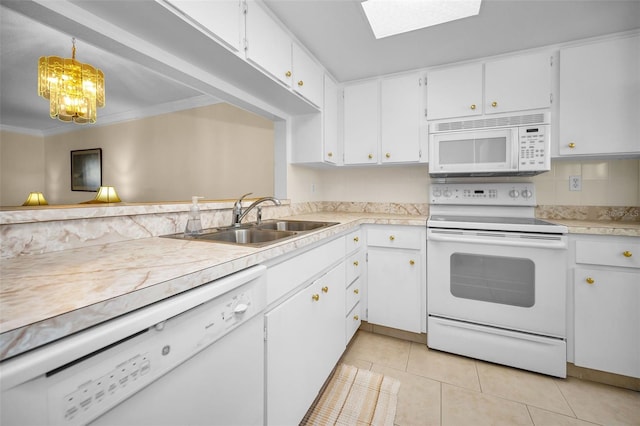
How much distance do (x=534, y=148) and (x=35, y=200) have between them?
2.90m

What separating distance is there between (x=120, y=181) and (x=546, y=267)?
3.53m

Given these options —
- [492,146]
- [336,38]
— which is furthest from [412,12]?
[492,146]

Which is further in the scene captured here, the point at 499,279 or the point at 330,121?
the point at 330,121

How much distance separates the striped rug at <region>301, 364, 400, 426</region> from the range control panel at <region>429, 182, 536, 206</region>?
1.55 m

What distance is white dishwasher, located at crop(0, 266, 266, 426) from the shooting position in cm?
42

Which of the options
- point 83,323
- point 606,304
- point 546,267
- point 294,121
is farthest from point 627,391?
point 294,121

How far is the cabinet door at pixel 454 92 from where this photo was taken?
83.8 inches

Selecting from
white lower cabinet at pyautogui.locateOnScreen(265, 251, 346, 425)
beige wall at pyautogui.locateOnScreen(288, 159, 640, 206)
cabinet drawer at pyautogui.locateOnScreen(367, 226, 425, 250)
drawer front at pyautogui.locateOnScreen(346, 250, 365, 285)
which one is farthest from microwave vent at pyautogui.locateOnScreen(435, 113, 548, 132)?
white lower cabinet at pyautogui.locateOnScreen(265, 251, 346, 425)

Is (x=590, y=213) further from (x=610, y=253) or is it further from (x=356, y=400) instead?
(x=356, y=400)

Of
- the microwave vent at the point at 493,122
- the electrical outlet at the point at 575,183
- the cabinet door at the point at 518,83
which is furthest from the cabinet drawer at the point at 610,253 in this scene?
the cabinet door at the point at 518,83

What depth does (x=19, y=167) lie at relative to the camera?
129 centimetres

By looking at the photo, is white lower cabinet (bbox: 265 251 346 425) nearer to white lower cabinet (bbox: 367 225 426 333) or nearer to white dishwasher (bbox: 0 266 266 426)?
white dishwasher (bbox: 0 266 266 426)

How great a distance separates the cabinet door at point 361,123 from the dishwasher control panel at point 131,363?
77.6 inches

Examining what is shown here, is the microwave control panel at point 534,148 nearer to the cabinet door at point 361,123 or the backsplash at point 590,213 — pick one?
the backsplash at point 590,213
